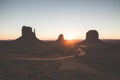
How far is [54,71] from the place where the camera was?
118 feet

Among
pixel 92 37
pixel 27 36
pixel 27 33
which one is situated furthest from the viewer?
pixel 92 37

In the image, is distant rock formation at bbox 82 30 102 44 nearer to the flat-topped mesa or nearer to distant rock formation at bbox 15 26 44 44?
distant rock formation at bbox 15 26 44 44

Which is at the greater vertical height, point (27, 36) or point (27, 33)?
point (27, 33)

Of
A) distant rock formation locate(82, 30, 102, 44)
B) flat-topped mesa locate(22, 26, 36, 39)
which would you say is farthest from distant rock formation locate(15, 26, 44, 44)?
distant rock formation locate(82, 30, 102, 44)

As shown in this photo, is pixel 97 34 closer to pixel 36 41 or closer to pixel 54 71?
pixel 36 41

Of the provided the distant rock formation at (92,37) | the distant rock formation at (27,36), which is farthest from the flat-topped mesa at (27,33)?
the distant rock formation at (92,37)

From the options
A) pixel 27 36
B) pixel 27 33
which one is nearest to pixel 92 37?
pixel 27 33

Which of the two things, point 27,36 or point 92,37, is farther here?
point 92,37

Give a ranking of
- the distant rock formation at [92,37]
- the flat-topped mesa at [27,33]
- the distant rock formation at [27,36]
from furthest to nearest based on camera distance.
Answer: the distant rock formation at [92,37]
the flat-topped mesa at [27,33]
the distant rock formation at [27,36]

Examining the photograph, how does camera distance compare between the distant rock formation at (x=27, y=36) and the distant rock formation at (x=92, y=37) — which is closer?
the distant rock formation at (x=27, y=36)

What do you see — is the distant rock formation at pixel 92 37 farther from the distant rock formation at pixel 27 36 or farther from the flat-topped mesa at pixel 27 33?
the flat-topped mesa at pixel 27 33

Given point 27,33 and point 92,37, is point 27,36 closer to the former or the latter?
point 27,33

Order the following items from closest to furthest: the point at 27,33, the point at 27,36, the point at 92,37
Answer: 1. the point at 27,36
2. the point at 27,33
3. the point at 92,37

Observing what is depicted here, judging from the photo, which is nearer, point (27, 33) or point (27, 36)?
point (27, 36)
